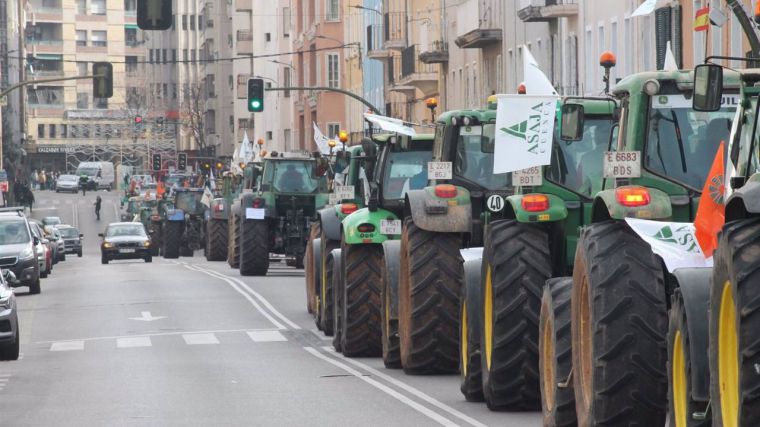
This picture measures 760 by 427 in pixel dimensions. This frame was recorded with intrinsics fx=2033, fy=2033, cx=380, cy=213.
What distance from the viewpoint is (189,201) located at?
68.3 metres

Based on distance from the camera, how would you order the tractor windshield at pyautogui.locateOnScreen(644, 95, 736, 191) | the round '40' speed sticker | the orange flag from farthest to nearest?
1. the round '40' speed sticker
2. the tractor windshield at pyautogui.locateOnScreen(644, 95, 736, 191)
3. the orange flag

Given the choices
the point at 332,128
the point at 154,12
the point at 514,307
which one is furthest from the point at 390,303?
the point at 332,128

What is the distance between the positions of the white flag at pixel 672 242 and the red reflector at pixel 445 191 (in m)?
6.27

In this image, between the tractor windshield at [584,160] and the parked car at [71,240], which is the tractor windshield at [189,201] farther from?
the tractor windshield at [584,160]

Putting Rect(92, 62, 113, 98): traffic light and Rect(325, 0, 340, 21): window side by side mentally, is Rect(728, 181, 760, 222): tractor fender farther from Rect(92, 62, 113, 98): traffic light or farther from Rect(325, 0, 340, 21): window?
Rect(325, 0, 340, 21): window

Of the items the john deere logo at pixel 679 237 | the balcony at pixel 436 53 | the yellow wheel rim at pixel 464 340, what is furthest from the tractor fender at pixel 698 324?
the balcony at pixel 436 53

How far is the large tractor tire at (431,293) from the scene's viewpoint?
17312 millimetres

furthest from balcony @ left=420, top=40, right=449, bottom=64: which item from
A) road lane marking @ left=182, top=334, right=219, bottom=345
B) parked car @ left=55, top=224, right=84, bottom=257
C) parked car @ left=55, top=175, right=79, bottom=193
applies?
parked car @ left=55, top=175, right=79, bottom=193

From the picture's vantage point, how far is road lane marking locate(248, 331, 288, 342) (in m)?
24.4

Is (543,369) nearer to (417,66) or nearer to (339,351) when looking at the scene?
(339,351)

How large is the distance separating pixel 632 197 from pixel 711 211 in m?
0.97

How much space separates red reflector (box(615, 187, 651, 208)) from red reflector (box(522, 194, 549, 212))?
2683 millimetres

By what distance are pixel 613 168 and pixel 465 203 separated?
17.8 feet

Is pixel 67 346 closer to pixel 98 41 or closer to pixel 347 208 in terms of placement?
pixel 347 208
